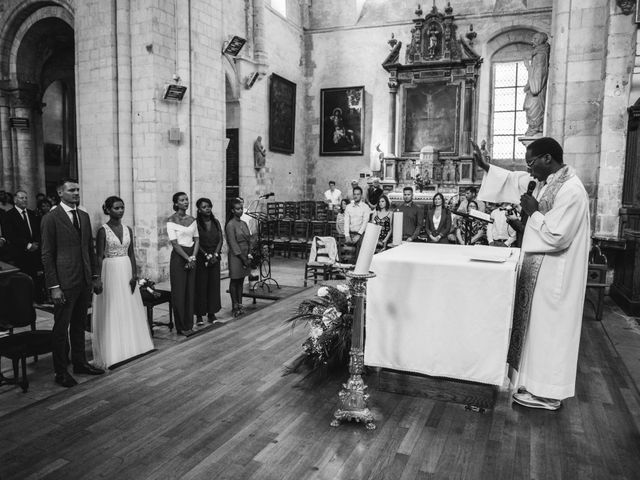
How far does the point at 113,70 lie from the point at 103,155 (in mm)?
1486

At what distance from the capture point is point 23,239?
736 cm

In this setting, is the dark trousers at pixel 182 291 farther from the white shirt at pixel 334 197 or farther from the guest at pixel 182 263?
the white shirt at pixel 334 197

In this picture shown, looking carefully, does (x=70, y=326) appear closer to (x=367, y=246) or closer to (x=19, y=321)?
(x=19, y=321)

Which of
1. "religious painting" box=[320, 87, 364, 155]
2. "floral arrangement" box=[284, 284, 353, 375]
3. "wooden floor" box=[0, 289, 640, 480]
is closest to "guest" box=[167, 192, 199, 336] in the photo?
"wooden floor" box=[0, 289, 640, 480]

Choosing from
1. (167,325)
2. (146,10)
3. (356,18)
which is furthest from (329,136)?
(167,325)

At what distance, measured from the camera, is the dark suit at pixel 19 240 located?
7.22 metres

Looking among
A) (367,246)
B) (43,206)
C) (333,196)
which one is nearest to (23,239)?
(43,206)

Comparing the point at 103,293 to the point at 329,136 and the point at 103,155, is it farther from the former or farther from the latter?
the point at 329,136

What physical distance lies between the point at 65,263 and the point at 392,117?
495 inches

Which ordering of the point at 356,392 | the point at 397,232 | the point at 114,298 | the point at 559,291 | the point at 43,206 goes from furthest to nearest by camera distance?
the point at 43,206 < the point at 397,232 < the point at 114,298 < the point at 559,291 < the point at 356,392

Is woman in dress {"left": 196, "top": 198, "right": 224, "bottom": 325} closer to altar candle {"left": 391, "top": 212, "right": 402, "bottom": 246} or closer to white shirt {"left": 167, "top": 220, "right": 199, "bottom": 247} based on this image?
white shirt {"left": 167, "top": 220, "right": 199, "bottom": 247}

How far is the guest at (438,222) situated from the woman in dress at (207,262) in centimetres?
332

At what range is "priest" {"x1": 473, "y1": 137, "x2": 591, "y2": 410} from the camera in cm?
348

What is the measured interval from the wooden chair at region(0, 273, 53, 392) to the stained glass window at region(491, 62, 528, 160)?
13.6m
